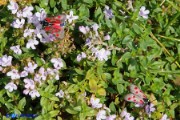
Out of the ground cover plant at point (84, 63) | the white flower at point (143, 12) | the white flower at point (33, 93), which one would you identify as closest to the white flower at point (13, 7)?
the ground cover plant at point (84, 63)

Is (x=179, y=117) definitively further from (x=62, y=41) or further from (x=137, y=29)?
(x=62, y=41)

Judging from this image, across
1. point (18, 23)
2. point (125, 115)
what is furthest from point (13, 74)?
point (125, 115)

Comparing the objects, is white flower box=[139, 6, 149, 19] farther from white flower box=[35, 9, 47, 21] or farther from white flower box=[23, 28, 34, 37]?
white flower box=[23, 28, 34, 37]

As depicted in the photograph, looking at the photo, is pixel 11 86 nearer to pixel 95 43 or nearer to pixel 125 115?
pixel 95 43

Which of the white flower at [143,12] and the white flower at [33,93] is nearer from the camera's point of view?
the white flower at [33,93]

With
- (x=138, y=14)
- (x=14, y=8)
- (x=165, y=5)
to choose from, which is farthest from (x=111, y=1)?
(x=14, y=8)

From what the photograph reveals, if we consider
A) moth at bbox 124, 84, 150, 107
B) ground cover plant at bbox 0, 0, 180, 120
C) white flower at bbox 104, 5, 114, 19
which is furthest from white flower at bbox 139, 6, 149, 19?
moth at bbox 124, 84, 150, 107

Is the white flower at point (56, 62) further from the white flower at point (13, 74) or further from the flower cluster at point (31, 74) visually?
the white flower at point (13, 74)
